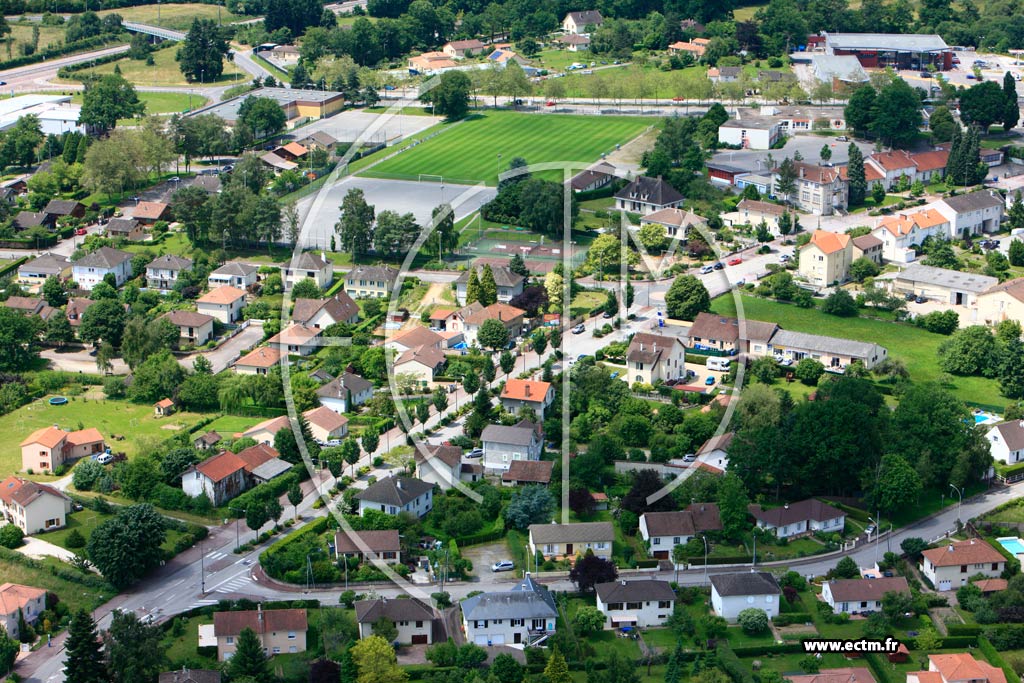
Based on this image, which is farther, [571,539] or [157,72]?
[157,72]

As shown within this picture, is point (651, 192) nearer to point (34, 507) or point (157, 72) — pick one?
point (34, 507)

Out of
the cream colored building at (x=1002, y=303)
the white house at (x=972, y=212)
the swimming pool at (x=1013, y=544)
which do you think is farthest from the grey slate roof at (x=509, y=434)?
the white house at (x=972, y=212)

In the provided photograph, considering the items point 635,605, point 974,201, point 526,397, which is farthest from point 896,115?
point 635,605

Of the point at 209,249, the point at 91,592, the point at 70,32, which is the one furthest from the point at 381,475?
the point at 70,32

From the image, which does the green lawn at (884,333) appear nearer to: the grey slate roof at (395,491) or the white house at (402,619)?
the grey slate roof at (395,491)

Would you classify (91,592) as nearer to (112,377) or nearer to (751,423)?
(112,377)
